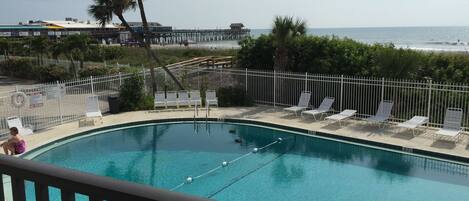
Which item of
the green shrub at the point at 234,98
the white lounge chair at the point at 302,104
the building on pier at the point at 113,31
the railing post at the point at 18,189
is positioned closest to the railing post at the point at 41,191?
the railing post at the point at 18,189

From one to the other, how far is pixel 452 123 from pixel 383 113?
2272 mm

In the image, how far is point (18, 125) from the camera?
1406 cm

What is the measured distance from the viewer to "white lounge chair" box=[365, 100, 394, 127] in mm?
14633

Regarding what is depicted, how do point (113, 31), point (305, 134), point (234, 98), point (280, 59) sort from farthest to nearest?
point (113, 31), point (234, 98), point (280, 59), point (305, 134)

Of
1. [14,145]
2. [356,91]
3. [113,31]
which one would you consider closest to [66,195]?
[14,145]

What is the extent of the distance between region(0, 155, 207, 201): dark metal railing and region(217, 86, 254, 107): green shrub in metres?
17.9

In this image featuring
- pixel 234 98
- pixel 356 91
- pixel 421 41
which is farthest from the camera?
pixel 421 41

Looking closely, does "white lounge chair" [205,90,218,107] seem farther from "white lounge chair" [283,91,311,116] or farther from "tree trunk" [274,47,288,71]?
"white lounge chair" [283,91,311,116]

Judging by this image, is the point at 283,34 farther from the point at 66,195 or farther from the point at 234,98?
the point at 66,195

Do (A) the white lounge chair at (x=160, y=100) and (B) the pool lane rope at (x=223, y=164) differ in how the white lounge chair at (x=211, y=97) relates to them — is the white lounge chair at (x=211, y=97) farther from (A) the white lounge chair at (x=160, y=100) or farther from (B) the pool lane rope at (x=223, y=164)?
(B) the pool lane rope at (x=223, y=164)

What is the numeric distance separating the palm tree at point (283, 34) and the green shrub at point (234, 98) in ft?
5.98

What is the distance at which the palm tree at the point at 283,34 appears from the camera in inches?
715

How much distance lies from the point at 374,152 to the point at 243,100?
7458mm

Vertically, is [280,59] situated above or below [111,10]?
below
